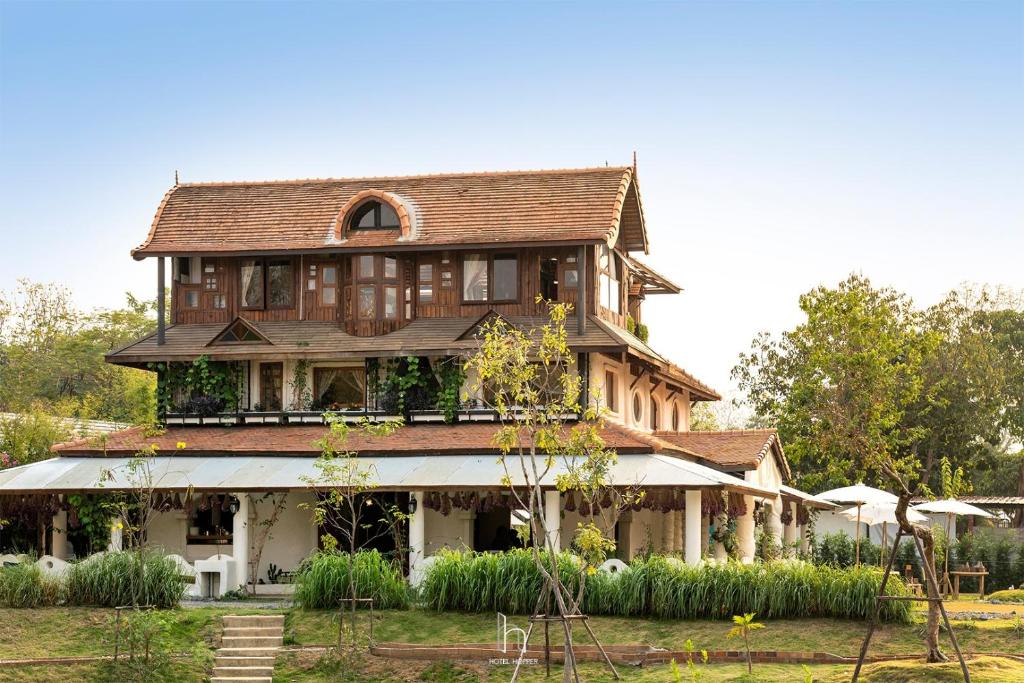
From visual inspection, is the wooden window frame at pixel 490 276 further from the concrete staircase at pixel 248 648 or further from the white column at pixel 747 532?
the concrete staircase at pixel 248 648

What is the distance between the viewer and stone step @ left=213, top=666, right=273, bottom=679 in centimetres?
2586

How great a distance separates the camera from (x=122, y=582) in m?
29.9

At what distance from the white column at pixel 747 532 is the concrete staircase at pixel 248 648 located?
44.7 ft

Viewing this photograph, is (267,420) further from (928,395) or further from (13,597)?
(928,395)

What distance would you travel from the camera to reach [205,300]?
41.8 meters

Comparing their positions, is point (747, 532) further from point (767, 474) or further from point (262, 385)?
point (262, 385)

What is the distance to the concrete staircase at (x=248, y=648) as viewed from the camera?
25894 mm

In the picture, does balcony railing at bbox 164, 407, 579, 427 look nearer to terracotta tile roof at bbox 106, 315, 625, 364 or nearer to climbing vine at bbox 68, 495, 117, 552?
terracotta tile roof at bbox 106, 315, 625, 364

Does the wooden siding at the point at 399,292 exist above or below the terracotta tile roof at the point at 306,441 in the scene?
above

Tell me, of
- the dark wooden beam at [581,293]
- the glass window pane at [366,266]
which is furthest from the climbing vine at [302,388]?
the dark wooden beam at [581,293]

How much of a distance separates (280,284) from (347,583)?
13.8 metres

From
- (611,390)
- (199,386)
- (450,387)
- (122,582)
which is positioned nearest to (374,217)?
(450,387)

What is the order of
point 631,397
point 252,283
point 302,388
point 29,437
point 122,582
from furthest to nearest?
point 29,437
point 631,397
point 252,283
point 302,388
point 122,582

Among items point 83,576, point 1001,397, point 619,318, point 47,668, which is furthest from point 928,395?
point 47,668
